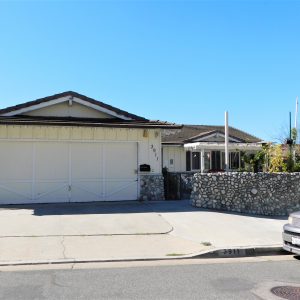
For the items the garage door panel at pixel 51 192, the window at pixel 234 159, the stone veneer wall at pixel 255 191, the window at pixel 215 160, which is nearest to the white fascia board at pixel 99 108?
the garage door panel at pixel 51 192

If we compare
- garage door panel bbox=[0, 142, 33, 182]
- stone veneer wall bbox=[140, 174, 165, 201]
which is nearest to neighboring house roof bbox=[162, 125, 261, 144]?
stone veneer wall bbox=[140, 174, 165, 201]

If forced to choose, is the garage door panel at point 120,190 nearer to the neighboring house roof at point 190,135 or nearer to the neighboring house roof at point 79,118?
the neighboring house roof at point 79,118

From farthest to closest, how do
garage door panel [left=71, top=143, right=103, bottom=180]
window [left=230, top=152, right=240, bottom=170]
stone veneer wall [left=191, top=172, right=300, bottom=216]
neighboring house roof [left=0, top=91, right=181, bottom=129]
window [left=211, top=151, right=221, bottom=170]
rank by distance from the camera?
window [left=211, top=151, right=221, bottom=170], window [left=230, top=152, right=240, bottom=170], garage door panel [left=71, top=143, right=103, bottom=180], neighboring house roof [left=0, top=91, right=181, bottom=129], stone veneer wall [left=191, top=172, right=300, bottom=216]

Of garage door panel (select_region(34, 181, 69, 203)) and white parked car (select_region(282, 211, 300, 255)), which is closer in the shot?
white parked car (select_region(282, 211, 300, 255))

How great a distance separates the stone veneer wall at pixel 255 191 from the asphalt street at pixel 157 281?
6155mm

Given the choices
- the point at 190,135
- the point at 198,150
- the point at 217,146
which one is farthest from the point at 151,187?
the point at 190,135

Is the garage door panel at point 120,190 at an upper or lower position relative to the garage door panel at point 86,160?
lower

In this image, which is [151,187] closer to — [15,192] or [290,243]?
[15,192]

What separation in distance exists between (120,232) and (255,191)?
18.5 ft

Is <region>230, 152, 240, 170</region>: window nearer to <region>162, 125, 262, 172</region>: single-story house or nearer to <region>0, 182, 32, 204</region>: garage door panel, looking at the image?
<region>162, 125, 262, 172</region>: single-story house

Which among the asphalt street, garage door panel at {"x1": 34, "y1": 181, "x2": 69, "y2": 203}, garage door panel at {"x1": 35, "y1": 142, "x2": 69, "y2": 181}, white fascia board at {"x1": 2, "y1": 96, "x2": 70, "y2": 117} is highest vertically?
white fascia board at {"x1": 2, "y1": 96, "x2": 70, "y2": 117}

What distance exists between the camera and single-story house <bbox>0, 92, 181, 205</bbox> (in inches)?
600

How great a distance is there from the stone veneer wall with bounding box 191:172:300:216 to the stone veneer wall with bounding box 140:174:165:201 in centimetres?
239

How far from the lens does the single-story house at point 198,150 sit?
2798 centimetres
